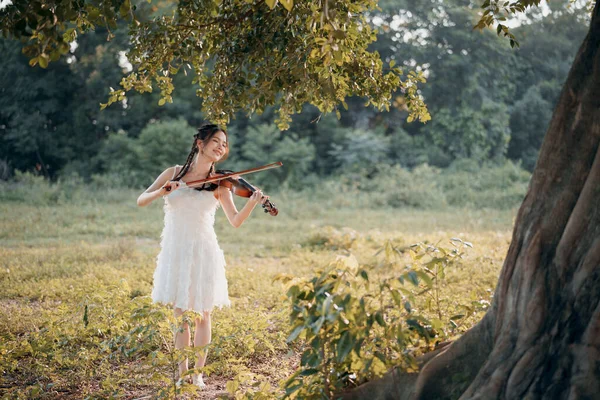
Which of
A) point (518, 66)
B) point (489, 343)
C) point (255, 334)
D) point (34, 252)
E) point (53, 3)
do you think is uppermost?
point (518, 66)

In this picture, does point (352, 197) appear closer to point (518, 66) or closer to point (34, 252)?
point (34, 252)

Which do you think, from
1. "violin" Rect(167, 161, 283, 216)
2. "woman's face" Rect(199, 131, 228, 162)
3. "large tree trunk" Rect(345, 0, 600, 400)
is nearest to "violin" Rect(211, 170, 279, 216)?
"violin" Rect(167, 161, 283, 216)

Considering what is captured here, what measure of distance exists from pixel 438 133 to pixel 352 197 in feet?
28.6

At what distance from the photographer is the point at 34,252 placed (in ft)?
34.6

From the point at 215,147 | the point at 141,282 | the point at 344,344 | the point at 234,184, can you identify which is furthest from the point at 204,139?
the point at 141,282

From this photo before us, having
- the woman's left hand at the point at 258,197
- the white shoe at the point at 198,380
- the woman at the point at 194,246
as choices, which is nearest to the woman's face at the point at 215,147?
the woman at the point at 194,246

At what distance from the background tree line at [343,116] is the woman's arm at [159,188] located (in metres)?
19.3

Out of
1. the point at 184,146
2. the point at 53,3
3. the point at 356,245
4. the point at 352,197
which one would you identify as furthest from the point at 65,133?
the point at 53,3

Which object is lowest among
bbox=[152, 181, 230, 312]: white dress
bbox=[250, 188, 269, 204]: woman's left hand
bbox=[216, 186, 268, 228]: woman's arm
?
bbox=[152, 181, 230, 312]: white dress

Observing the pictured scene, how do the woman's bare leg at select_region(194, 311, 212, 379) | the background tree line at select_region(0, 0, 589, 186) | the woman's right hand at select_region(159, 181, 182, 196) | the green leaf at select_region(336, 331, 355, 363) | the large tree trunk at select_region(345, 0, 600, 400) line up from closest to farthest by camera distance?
the large tree trunk at select_region(345, 0, 600, 400) < the green leaf at select_region(336, 331, 355, 363) < the woman's right hand at select_region(159, 181, 182, 196) < the woman's bare leg at select_region(194, 311, 212, 379) < the background tree line at select_region(0, 0, 589, 186)

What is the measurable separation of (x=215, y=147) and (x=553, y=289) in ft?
8.58

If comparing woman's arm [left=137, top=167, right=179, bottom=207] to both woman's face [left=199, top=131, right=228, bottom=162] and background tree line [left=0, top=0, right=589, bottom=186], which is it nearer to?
woman's face [left=199, top=131, right=228, bottom=162]

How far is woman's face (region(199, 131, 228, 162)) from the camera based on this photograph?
4742 mm

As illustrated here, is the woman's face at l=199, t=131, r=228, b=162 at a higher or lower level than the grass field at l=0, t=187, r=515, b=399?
higher
